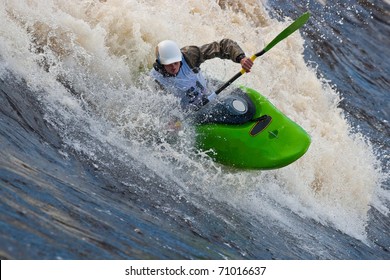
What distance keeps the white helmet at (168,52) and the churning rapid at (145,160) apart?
32 centimetres

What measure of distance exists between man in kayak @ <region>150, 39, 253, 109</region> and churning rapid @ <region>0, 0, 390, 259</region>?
154mm

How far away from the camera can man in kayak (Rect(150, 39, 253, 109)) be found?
23.2 ft

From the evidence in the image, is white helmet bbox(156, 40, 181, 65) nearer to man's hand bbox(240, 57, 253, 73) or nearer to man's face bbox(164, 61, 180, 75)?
man's face bbox(164, 61, 180, 75)

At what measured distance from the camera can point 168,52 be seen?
7082 millimetres

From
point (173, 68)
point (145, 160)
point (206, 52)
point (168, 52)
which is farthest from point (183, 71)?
point (145, 160)

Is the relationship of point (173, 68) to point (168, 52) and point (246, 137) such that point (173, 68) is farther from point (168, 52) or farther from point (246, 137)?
point (246, 137)

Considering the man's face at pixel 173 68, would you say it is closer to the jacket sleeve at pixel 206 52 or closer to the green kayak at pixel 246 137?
the jacket sleeve at pixel 206 52

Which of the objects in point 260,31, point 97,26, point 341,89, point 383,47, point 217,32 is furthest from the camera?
point 383,47

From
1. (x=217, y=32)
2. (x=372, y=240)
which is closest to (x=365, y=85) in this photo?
(x=217, y=32)

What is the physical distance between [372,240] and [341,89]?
6.12 metres

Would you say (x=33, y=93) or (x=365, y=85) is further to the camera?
(x=365, y=85)

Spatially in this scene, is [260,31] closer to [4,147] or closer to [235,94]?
[235,94]

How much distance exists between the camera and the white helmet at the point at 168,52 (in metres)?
7.05
